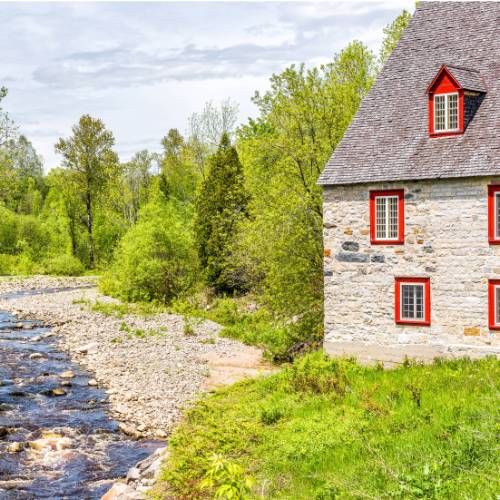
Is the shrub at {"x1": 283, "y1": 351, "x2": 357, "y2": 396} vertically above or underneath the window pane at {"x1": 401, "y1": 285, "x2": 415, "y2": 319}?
underneath

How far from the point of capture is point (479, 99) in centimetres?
1883

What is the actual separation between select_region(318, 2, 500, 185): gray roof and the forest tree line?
4.17 m

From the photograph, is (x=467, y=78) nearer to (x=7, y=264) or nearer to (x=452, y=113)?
(x=452, y=113)

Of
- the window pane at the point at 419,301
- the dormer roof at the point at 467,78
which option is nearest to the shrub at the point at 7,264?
the window pane at the point at 419,301

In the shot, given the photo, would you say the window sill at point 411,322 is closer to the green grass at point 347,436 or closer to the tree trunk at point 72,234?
the green grass at point 347,436

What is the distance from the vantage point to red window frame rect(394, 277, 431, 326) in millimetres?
18422

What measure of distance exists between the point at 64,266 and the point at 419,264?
41434mm

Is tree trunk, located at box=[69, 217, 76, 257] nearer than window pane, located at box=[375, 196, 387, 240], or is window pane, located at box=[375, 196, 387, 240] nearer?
window pane, located at box=[375, 196, 387, 240]

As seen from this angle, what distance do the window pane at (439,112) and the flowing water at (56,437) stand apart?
11895 millimetres

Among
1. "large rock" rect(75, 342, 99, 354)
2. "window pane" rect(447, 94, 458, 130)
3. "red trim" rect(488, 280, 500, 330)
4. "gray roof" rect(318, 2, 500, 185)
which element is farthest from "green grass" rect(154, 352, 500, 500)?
"large rock" rect(75, 342, 99, 354)

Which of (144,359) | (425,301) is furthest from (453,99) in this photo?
(144,359)

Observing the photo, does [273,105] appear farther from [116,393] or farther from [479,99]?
[116,393]

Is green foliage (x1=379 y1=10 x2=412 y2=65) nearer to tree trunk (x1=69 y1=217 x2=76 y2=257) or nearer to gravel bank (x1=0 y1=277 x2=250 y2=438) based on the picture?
gravel bank (x1=0 y1=277 x2=250 y2=438)

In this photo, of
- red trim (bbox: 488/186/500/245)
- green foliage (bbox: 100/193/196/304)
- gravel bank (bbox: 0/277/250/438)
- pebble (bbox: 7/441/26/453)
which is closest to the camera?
pebble (bbox: 7/441/26/453)
